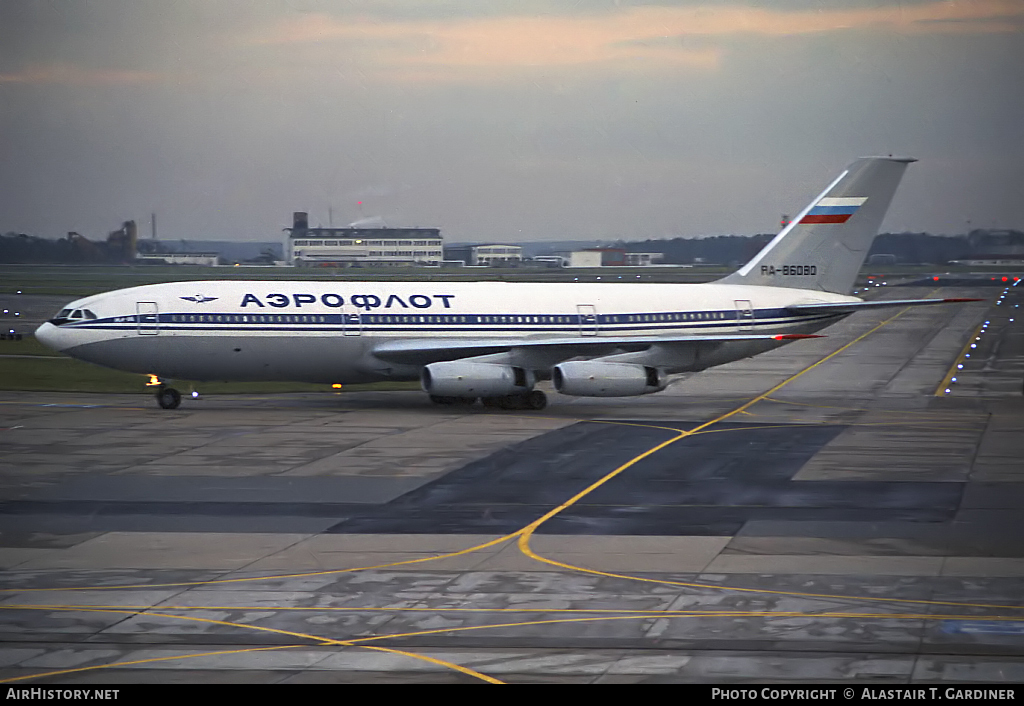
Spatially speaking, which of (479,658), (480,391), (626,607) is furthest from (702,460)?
(479,658)

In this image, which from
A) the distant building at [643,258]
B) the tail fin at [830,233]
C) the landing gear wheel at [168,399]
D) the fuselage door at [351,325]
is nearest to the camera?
the fuselage door at [351,325]

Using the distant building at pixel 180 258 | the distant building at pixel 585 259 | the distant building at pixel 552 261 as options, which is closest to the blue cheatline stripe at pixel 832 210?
the distant building at pixel 180 258

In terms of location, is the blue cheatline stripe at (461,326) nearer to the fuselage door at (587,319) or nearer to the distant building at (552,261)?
the fuselage door at (587,319)

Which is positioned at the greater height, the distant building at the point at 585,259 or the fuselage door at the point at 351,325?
the distant building at the point at 585,259

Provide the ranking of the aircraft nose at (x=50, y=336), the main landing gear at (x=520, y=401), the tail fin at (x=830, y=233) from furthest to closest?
the tail fin at (x=830, y=233), the main landing gear at (x=520, y=401), the aircraft nose at (x=50, y=336)

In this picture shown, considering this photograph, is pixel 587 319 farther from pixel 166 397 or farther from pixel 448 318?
pixel 166 397

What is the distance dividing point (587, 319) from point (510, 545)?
22282 mm

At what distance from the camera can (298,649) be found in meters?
15.0

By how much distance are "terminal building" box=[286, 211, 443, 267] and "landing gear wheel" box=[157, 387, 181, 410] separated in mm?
42880

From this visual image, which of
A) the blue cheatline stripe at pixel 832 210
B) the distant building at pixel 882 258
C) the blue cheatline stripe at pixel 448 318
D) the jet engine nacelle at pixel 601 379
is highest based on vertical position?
the blue cheatline stripe at pixel 832 210

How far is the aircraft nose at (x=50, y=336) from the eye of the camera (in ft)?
131

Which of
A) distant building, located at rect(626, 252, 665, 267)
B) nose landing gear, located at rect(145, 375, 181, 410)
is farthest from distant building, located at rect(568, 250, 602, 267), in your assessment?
nose landing gear, located at rect(145, 375, 181, 410)

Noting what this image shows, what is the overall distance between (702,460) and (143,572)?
50.2 ft

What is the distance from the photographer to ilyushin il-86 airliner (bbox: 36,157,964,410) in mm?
39469
